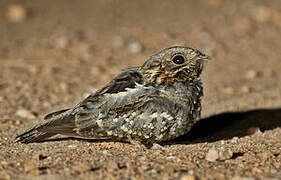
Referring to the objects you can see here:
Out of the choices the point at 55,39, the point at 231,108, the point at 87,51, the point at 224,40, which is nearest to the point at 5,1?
the point at 55,39

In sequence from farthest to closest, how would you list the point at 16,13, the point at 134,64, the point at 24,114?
the point at 16,13, the point at 134,64, the point at 24,114

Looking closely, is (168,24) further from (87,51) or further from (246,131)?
(246,131)

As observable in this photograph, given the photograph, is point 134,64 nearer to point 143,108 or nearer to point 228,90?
point 228,90

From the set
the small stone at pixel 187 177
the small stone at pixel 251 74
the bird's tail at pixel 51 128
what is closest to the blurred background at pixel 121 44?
the small stone at pixel 251 74

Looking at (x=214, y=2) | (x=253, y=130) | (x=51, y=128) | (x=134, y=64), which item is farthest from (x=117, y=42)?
(x=51, y=128)

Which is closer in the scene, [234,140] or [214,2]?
[234,140]
